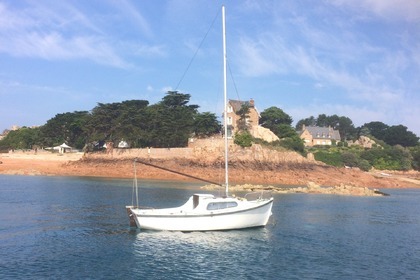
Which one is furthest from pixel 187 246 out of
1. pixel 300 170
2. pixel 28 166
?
pixel 28 166

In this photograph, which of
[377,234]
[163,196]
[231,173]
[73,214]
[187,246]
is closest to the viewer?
[187,246]

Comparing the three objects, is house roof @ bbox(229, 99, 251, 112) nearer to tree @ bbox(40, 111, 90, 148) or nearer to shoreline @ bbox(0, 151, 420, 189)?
shoreline @ bbox(0, 151, 420, 189)

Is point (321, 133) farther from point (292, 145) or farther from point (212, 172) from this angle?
point (212, 172)

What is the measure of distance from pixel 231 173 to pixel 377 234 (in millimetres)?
52829

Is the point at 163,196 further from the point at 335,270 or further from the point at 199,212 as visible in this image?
the point at 335,270

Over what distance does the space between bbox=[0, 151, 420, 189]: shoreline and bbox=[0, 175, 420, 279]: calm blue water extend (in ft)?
134

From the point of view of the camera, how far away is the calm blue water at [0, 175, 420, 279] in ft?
71.9

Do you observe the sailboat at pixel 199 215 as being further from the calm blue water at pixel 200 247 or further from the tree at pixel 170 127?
the tree at pixel 170 127

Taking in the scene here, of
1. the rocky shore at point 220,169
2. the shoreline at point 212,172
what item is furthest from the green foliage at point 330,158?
the rocky shore at point 220,169

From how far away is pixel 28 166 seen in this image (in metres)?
95.2

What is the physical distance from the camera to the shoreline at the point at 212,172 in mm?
85375

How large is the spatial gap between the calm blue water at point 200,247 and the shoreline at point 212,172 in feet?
134

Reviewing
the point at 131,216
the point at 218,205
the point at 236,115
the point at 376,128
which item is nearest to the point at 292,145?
the point at 236,115

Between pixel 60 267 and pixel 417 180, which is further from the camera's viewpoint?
pixel 417 180
